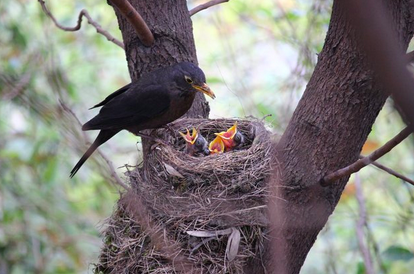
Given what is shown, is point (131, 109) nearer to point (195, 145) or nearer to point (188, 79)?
point (188, 79)

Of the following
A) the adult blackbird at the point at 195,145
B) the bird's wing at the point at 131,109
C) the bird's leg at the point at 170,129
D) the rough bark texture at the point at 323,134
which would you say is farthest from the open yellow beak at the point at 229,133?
the rough bark texture at the point at 323,134

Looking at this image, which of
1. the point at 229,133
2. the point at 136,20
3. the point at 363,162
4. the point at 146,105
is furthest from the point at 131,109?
the point at 363,162

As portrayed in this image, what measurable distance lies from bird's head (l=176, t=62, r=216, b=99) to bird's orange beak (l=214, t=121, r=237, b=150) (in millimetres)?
262

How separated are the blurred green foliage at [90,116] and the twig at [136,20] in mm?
1156

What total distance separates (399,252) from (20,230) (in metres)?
3.93

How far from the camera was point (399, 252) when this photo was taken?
13.3ft

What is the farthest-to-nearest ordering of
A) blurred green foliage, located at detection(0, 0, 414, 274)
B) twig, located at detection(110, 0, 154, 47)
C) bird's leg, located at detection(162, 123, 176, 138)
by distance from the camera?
1. blurred green foliage, located at detection(0, 0, 414, 274)
2. bird's leg, located at detection(162, 123, 176, 138)
3. twig, located at detection(110, 0, 154, 47)

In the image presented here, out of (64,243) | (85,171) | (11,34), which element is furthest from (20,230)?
(11,34)

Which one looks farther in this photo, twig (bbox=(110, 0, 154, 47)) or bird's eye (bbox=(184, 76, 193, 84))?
bird's eye (bbox=(184, 76, 193, 84))

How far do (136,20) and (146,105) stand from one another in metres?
1.01

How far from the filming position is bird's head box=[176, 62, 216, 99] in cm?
415

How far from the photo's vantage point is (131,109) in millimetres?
4586

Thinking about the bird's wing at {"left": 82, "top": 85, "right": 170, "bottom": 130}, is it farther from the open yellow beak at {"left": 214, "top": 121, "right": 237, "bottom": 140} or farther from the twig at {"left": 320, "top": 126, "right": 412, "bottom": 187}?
the twig at {"left": 320, "top": 126, "right": 412, "bottom": 187}

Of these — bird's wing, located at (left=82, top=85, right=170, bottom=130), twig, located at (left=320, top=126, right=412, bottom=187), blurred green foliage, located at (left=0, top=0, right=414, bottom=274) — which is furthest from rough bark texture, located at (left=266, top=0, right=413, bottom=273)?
bird's wing, located at (left=82, top=85, right=170, bottom=130)
